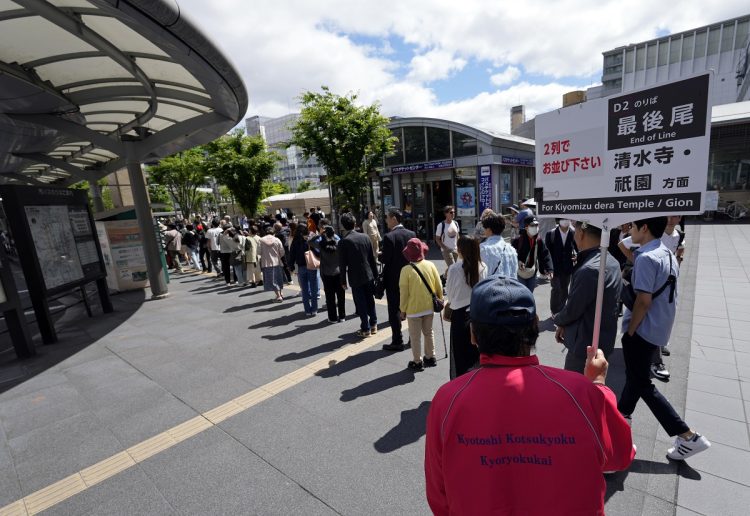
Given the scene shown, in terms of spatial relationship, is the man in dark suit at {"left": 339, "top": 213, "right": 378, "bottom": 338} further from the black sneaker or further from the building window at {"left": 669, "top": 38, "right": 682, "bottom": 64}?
the building window at {"left": 669, "top": 38, "right": 682, "bottom": 64}

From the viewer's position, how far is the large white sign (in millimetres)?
1860

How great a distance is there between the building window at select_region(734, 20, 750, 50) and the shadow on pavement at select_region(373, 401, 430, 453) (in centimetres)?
8035

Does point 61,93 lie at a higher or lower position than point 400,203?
higher

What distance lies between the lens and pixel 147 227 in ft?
30.9

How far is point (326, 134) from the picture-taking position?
13758 millimetres

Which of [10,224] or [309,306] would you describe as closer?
[10,224]

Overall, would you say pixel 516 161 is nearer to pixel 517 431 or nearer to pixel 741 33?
pixel 517 431

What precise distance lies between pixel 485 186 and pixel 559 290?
8.95 m

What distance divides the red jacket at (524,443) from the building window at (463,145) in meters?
14.0

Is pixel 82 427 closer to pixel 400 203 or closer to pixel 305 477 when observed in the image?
pixel 305 477

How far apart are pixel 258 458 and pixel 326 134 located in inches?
489

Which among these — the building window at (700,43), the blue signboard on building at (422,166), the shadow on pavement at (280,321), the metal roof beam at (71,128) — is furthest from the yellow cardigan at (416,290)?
the building window at (700,43)

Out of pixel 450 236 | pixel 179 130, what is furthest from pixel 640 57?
pixel 179 130

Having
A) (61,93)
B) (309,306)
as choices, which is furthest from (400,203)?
(61,93)
